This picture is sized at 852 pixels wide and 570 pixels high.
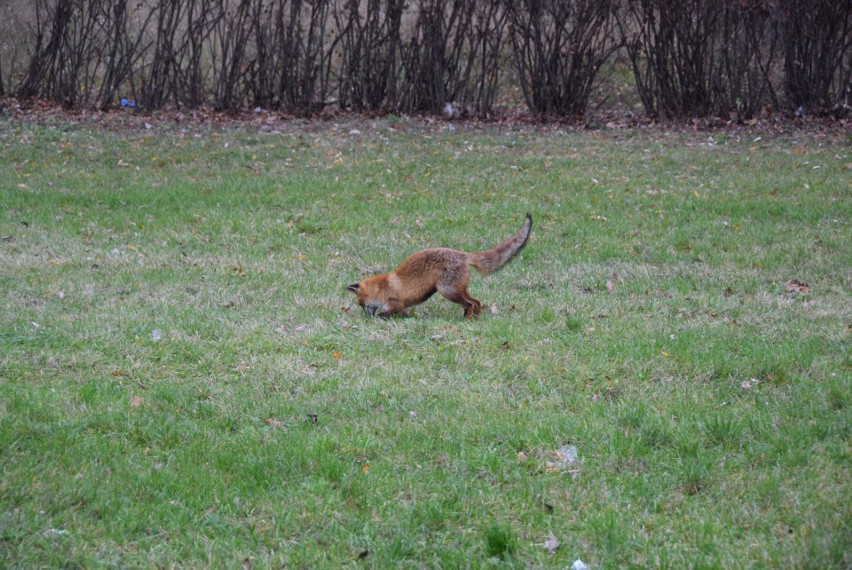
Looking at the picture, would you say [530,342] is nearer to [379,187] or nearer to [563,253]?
[563,253]

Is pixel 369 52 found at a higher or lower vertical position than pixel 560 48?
lower

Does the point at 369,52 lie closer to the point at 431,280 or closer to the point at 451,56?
the point at 451,56

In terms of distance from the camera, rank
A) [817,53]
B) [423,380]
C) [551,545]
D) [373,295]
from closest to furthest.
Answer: [551,545], [423,380], [373,295], [817,53]

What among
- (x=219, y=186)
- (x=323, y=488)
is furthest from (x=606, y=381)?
(x=219, y=186)

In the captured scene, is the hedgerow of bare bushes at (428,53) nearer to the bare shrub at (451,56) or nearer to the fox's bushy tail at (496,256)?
the bare shrub at (451,56)

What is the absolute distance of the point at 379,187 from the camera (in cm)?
1305

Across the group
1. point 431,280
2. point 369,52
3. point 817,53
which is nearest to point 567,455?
point 431,280

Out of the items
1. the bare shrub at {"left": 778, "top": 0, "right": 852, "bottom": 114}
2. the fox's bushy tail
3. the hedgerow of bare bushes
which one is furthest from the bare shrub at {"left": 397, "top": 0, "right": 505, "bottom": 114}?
the fox's bushy tail

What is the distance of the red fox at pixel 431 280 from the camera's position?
754 centimetres

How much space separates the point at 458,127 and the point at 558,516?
14.3m

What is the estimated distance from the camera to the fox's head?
25.1 ft

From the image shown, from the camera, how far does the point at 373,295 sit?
7.66 meters

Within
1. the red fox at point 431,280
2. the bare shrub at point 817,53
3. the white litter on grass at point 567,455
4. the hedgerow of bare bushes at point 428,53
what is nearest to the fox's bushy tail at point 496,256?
the red fox at point 431,280

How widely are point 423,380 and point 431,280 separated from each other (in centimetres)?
168
